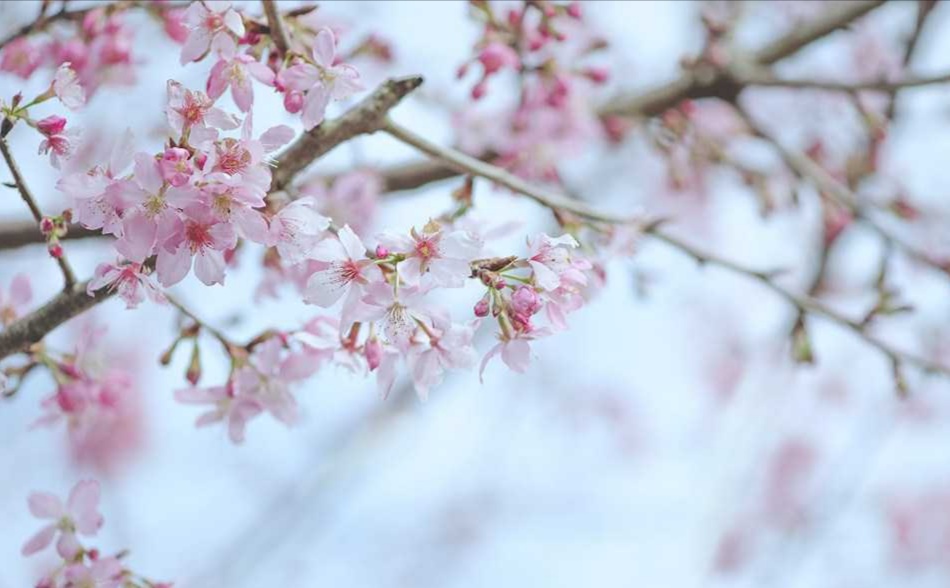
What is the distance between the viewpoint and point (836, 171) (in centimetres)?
357

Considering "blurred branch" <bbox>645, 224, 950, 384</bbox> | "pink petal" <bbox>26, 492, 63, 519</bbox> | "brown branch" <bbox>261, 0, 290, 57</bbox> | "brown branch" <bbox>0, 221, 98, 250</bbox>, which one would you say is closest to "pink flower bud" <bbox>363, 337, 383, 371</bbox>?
"brown branch" <bbox>261, 0, 290, 57</bbox>

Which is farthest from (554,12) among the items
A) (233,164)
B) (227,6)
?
(233,164)

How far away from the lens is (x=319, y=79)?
1.24m

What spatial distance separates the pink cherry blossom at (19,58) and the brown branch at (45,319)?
583 mm

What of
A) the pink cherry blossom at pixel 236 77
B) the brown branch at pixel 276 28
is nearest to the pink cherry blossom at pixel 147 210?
the pink cherry blossom at pixel 236 77

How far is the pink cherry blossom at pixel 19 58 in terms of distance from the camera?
5.41ft

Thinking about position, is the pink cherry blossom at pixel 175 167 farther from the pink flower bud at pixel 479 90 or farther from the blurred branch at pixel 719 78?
the blurred branch at pixel 719 78

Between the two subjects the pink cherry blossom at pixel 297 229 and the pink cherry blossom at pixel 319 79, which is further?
the pink cherry blossom at pixel 319 79

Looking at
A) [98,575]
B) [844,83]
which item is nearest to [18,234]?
[98,575]

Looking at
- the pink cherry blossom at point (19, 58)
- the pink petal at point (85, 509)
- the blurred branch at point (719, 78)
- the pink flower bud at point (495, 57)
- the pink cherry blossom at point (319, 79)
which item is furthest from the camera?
the blurred branch at point (719, 78)

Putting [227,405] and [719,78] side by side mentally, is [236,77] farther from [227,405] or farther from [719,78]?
[719,78]

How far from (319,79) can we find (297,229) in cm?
24

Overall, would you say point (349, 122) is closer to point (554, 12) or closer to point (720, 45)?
point (554, 12)

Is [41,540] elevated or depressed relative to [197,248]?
depressed
